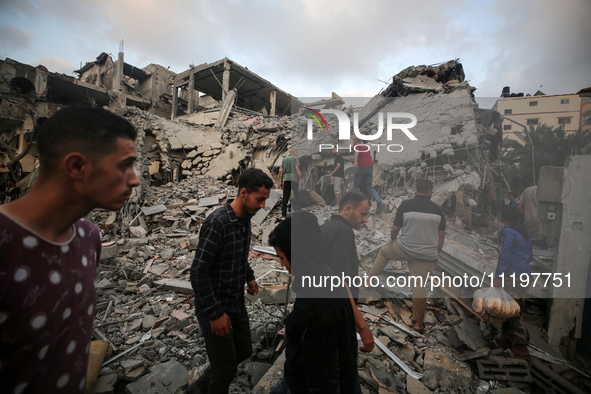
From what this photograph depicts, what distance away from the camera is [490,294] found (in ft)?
8.38

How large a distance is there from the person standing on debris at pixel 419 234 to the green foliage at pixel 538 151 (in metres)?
0.98

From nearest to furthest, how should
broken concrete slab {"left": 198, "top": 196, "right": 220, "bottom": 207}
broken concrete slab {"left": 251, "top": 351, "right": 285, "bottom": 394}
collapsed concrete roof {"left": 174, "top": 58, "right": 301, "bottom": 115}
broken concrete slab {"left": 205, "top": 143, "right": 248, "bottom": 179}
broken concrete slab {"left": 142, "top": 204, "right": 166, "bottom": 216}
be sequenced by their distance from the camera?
broken concrete slab {"left": 251, "top": 351, "right": 285, "bottom": 394}, broken concrete slab {"left": 142, "top": 204, "right": 166, "bottom": 216}, broken concrete slab {"left": 198, "top": 196, "right": 220, "bottom": 207}, broken concrete slab {"left": 205, "top": 143, "right": 248, "bottom": 179}, collapsed concrete roof {"left": 174, "top": 58, "right": 301, "bottom": 115}

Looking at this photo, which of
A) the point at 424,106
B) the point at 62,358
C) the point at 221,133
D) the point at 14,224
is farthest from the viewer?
the point at 221,133

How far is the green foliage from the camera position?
9.02 feet

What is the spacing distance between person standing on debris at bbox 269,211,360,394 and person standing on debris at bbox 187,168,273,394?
46 centimetres

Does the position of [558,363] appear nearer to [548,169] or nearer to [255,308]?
[548,169]

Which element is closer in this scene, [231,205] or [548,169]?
[231,205]

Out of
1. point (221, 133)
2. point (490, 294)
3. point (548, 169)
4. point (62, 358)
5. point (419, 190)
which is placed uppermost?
point (221, 133)

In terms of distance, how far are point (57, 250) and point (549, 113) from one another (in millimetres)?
4302

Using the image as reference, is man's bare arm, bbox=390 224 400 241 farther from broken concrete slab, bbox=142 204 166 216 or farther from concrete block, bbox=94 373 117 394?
broken concrete slab, bbox=142 204 166 216

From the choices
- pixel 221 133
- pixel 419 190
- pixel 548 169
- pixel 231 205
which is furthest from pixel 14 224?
pixel 221 133

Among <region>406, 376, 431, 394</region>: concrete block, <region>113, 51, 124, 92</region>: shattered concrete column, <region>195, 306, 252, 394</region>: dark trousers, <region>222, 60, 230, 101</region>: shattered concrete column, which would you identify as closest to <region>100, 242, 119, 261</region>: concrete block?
<region>195, 306, 252, 394</region>: dark trousers

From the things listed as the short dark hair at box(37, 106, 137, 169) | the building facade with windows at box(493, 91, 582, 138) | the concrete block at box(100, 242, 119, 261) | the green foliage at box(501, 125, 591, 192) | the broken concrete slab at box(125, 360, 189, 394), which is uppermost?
the building facade with windows at box(493, 91, 582, 138)

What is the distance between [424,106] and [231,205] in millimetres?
2802
